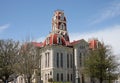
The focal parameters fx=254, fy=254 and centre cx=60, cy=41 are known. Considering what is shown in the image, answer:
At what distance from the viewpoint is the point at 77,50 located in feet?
243

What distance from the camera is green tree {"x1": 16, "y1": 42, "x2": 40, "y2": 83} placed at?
53469mm

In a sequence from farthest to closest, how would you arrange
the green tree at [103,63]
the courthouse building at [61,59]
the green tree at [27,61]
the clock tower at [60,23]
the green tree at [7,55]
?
the clock tower at [60,23], the courthouse building at [61,59], the green tree at [7,55], the green tree at [27,61], the green tree at [103,63]

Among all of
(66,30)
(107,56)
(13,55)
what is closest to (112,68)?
(107,56)

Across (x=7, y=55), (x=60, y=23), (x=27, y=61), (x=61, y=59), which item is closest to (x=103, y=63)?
(x=27, y=61)

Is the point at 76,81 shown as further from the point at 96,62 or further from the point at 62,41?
the point at 96,62

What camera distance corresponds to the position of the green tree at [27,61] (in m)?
53.5

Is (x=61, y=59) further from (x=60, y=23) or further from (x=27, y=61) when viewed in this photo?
(x=27, y=61)

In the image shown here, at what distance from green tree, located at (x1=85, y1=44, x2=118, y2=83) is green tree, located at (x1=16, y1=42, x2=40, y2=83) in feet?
39.5

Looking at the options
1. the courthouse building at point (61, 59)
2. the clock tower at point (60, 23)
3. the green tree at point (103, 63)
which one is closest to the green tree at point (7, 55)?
the courthouse building at point (61, 59)

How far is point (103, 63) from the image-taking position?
1996 inches

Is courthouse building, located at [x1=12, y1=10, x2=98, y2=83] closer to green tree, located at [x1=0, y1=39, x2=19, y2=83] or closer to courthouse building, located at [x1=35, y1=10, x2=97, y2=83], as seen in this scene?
courthouse building, located at [x1=35, y1=10, x2=97, y2=83]

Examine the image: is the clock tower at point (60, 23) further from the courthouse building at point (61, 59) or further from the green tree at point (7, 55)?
the green tree at point (7, 55)

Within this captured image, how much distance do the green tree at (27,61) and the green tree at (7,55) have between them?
6742mm

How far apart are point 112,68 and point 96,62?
378 cm
